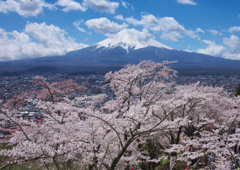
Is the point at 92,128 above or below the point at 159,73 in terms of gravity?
below

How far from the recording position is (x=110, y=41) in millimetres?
156000

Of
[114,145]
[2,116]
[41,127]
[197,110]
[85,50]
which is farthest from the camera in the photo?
[85,50]

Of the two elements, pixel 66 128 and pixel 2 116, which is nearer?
pixel 2 116

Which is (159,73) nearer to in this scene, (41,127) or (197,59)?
(41,127)

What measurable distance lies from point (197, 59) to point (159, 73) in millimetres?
128941

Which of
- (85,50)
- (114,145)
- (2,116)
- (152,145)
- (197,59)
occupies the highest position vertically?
(85,50)

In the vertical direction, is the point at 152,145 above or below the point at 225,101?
below

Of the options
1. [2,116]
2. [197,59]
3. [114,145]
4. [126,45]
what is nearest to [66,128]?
[2,116]

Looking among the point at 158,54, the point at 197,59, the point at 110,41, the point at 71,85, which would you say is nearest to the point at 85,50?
the point at 110,41

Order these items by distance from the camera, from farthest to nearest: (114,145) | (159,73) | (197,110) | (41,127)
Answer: (159,73)
(197,110)
(114,145)
(41,127)

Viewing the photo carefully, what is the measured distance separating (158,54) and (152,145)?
122629 mm

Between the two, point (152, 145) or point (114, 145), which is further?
point (152, 145)

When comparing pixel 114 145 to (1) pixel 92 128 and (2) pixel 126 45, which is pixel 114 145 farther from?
(2) pixel 126 45

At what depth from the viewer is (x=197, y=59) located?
392 feet
